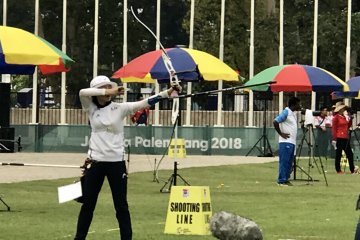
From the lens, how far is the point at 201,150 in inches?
1503

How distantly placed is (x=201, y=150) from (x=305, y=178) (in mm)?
12218

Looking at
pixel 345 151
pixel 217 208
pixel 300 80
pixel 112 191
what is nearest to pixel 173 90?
pixel 112 191

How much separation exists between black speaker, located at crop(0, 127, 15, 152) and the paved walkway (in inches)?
15.7

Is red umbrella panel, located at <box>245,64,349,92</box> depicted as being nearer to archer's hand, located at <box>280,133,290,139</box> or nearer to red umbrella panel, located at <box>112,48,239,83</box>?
archer's hand, located at <box>280,133,290,139</box>

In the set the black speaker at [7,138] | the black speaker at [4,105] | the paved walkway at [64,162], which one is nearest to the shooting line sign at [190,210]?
the paved walkway at [64,162]

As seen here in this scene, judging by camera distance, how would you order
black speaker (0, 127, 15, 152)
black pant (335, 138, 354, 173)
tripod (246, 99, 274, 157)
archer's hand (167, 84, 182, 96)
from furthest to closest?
1. tripod (246, 99, 274, 157)
2. black speaker (0, 127, 15, 152)
3. black pant (335, 138, 354, 173)
4. archer's hand (167, 84, 182, 96)

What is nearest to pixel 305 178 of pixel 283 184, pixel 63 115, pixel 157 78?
pixel 283 184

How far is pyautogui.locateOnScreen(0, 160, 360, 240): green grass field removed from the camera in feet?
46.2

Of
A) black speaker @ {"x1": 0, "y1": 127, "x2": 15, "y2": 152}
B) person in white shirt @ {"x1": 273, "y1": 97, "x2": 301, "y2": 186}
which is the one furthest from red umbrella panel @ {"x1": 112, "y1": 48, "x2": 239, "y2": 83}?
black speaker @ {"x1": 0, "y1": 127, "x2": 15, "y2": 152}

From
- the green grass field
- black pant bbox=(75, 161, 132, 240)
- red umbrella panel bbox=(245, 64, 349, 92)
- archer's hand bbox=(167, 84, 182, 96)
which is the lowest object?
the green grass field

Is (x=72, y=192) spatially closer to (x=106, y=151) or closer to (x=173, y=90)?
(x=106, y=151)

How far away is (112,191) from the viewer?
1214 cm

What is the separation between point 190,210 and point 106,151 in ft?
5.86

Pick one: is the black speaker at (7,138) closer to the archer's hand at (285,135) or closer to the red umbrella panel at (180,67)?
the archer's hand at (285,135)
